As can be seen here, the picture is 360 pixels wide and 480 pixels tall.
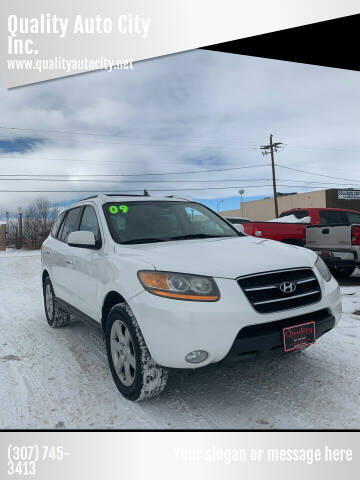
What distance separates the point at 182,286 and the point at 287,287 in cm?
78

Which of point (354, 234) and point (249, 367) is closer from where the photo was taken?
point (249, 367)

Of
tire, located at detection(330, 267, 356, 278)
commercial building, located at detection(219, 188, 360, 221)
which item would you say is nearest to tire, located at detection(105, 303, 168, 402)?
tire, located at detection(330, 267, 356, 278)

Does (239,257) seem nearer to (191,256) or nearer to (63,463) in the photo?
(191,256)

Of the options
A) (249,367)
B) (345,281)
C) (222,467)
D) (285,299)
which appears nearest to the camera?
(222,467)

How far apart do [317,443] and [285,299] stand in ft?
3.08

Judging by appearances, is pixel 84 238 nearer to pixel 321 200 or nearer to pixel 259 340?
pixel 259 340

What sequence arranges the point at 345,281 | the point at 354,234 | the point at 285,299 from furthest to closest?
the point at 345,281
the point at 354,234
the point at 285,299

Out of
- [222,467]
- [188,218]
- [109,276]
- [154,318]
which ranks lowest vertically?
[222,467]

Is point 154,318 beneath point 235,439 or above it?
above

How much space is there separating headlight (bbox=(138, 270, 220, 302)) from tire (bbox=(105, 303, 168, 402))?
348 millimetres

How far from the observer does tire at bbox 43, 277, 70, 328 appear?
16.6 ft

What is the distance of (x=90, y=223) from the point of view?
409 cm

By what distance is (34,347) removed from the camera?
4344 mm

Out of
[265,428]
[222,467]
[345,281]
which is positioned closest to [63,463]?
[222,467]
